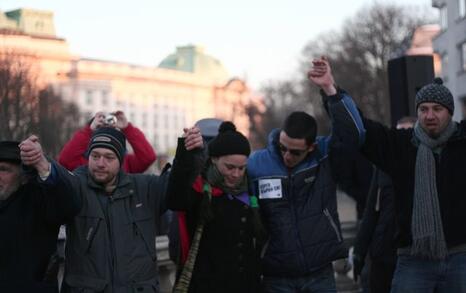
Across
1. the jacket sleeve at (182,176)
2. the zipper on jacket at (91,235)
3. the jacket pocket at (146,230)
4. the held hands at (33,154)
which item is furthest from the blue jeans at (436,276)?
the held hands at (33,154)

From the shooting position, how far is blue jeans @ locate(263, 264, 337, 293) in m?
4.99

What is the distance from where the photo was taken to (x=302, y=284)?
4.99 m

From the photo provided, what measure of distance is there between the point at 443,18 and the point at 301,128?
1751 inches

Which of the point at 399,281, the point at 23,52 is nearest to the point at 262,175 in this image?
the point at 399,281

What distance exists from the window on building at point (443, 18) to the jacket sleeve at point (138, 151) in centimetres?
4284

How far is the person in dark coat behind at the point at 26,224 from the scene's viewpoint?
14.5 feet

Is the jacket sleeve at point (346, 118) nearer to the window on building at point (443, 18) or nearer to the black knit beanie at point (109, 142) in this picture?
the black knit beanie at point (109, 142)

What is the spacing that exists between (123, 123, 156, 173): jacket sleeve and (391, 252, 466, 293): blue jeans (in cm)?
207

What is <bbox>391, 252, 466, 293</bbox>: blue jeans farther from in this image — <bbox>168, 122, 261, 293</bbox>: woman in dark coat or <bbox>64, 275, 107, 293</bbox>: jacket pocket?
<bbox>64, 275, 107, 293</bbox>: jacket pocket

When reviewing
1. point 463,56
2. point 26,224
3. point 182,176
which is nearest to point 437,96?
point 182,176

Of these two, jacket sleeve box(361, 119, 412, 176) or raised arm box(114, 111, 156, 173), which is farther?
raised arm box(114, 111, 156, 173)

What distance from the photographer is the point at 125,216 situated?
4.62 m

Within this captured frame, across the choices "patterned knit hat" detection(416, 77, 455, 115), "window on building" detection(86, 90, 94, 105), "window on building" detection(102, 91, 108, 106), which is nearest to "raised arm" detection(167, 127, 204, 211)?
"patterned knit hat" detection(416, 77, 455, 115)

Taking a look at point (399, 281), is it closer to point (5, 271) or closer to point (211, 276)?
point (211, 276)
